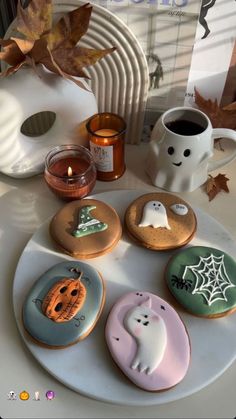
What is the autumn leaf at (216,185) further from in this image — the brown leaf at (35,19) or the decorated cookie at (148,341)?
the brown leaf at (35,19)

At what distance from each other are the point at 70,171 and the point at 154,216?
15 centimetres

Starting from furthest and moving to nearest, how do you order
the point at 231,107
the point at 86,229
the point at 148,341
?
the point at 231,107
the point at 86,229
the point at 148,341

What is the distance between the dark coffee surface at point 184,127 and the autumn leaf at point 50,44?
0.15 m

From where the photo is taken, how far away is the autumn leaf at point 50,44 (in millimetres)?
589

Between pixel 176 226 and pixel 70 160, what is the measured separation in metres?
0.21

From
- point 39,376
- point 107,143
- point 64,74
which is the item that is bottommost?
point 39,376

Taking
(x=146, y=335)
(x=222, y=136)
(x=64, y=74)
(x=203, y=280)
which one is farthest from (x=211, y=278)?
(x=64, y=74)

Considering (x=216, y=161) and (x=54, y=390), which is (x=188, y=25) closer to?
(x=216, y=161)

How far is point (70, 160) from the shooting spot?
688 millimetres

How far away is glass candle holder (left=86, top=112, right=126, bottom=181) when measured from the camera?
2.19 feet

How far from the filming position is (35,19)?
600 millimetres

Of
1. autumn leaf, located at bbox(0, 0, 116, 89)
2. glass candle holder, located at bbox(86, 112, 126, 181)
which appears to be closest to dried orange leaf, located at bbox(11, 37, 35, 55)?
autumn leaf, located at bbox(0, 0, 116, 89)

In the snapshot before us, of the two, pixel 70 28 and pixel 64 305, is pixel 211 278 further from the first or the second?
pixel 70 28

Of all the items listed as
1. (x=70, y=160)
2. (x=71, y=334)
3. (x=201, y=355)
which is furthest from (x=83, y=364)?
(x=70, y=160)
